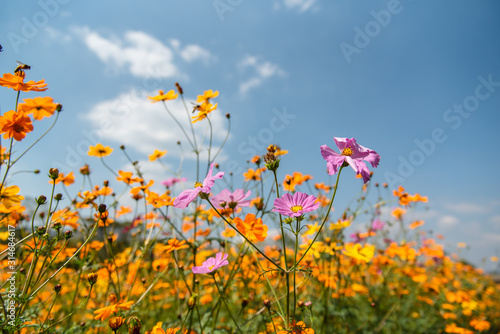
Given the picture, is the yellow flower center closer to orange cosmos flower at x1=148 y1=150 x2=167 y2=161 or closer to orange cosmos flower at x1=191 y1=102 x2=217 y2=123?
orange cosmos flower at x1=191 y1=102 x2=217 y2=123

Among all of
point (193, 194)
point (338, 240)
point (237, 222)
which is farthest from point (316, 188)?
point (193, 194)

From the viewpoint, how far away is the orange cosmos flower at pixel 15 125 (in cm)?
103

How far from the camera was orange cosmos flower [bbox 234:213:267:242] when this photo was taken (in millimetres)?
1049

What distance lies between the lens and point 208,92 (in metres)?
1.62

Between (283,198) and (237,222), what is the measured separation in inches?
10.2

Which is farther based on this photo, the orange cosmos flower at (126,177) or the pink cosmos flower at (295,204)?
the orange cosmos flower at (126,177)

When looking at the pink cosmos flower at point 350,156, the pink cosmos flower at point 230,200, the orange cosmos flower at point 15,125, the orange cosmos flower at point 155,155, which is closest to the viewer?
the pink cosmos flower at point 350,156

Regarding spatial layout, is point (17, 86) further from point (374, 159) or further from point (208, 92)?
point (374, 159)

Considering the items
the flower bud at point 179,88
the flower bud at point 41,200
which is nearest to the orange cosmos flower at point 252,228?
the flower bud at point 41,200

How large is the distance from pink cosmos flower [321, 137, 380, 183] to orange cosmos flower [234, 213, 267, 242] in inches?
14.8

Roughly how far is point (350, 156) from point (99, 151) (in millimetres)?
1748

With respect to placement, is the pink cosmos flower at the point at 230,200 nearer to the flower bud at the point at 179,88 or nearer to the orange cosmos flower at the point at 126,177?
the orange cosmos flower at the point at 126,177

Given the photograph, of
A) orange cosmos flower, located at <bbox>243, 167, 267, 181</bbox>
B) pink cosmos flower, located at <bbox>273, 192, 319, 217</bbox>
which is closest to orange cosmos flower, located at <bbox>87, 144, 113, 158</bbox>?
orange cosmos flower, located at <bbox>243, 167, 267, 181</bbox>

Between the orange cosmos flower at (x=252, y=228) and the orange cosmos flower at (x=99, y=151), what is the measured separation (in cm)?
132
